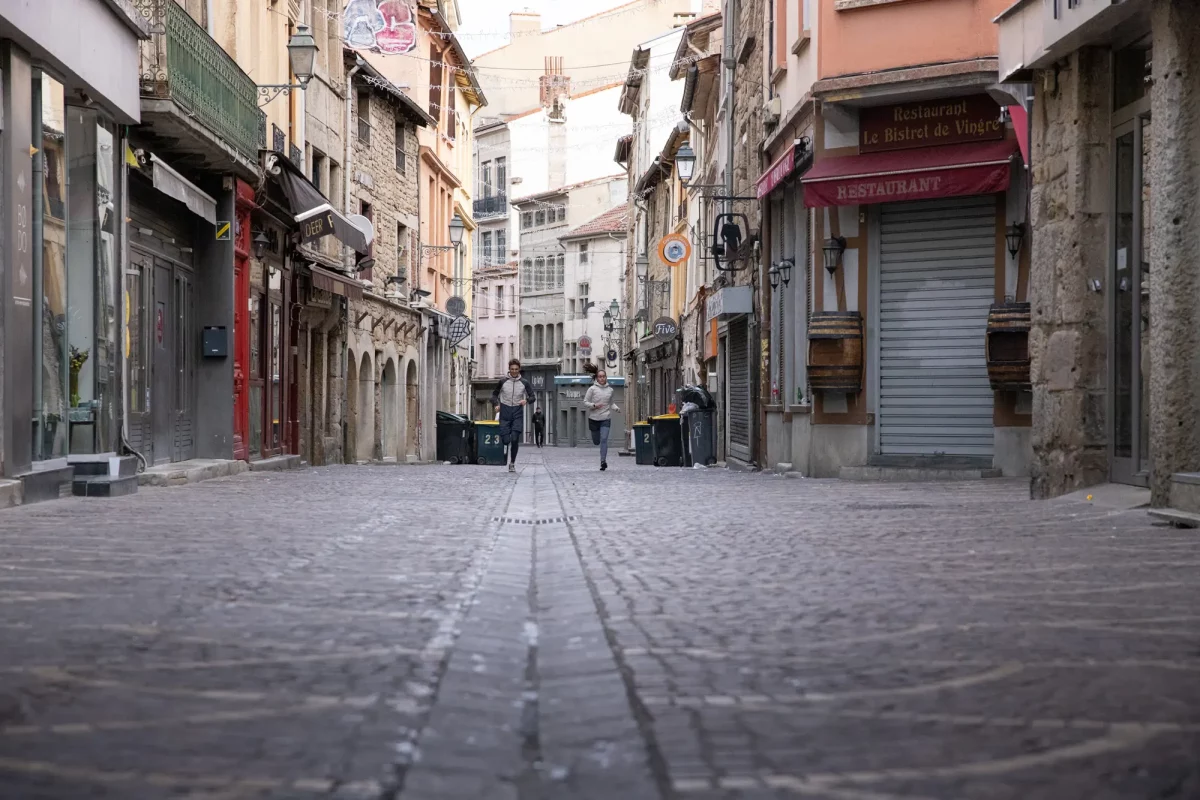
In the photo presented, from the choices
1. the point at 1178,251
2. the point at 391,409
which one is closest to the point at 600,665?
the point at 1178,251

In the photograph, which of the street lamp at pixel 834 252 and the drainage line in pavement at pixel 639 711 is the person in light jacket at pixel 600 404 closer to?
the street lamp at pixel 834 252

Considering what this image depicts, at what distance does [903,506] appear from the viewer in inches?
501

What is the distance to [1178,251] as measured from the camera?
34.8 ft

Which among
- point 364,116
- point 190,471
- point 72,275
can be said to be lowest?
point 190,471

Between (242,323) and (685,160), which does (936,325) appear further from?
(685,160)

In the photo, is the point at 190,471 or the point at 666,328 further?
the point at 666,328

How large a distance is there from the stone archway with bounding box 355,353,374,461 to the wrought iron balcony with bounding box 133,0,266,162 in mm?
14526

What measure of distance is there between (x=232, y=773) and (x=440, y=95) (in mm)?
45953

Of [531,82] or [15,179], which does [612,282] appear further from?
[15,179]

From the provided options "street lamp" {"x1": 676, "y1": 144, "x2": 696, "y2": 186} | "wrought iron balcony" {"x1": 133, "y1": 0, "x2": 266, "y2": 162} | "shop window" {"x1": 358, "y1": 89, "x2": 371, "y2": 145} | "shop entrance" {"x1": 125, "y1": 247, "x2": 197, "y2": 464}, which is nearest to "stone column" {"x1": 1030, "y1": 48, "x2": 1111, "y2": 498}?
"wrought iron balcony" {"x1": 133, "y1": 0, "x2": 266, "y2": 162}

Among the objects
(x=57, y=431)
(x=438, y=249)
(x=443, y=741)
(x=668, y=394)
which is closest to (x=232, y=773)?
(x=443, y=741)

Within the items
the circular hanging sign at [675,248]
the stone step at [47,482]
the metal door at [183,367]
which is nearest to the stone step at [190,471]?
the metal door at [183,367]

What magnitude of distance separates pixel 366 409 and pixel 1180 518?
1092 inches

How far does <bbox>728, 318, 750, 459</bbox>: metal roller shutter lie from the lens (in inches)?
1103
